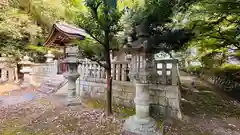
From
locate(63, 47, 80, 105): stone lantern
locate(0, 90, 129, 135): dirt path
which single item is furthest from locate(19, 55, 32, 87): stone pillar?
locate(63, 47, 80, 105): stone lantern

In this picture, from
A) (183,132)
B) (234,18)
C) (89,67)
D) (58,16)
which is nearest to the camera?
(183,132)

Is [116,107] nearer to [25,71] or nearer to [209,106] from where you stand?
[209,106]

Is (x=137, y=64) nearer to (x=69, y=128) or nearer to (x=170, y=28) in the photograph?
(x=170, y=28)

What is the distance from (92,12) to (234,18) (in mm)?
3906

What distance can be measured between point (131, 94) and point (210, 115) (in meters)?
2.32

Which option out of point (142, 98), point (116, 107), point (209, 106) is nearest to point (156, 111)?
point (142, 98)

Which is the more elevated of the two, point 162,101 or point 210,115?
point 162,101

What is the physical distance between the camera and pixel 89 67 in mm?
6418

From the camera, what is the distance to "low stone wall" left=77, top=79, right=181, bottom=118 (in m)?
3.89

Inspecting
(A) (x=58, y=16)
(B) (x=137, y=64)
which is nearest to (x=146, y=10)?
(B) (x=137, y=64)

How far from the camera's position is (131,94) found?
4910mm

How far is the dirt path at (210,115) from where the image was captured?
3439 mm

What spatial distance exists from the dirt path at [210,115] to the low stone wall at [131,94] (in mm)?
496

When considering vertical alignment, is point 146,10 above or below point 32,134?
above
